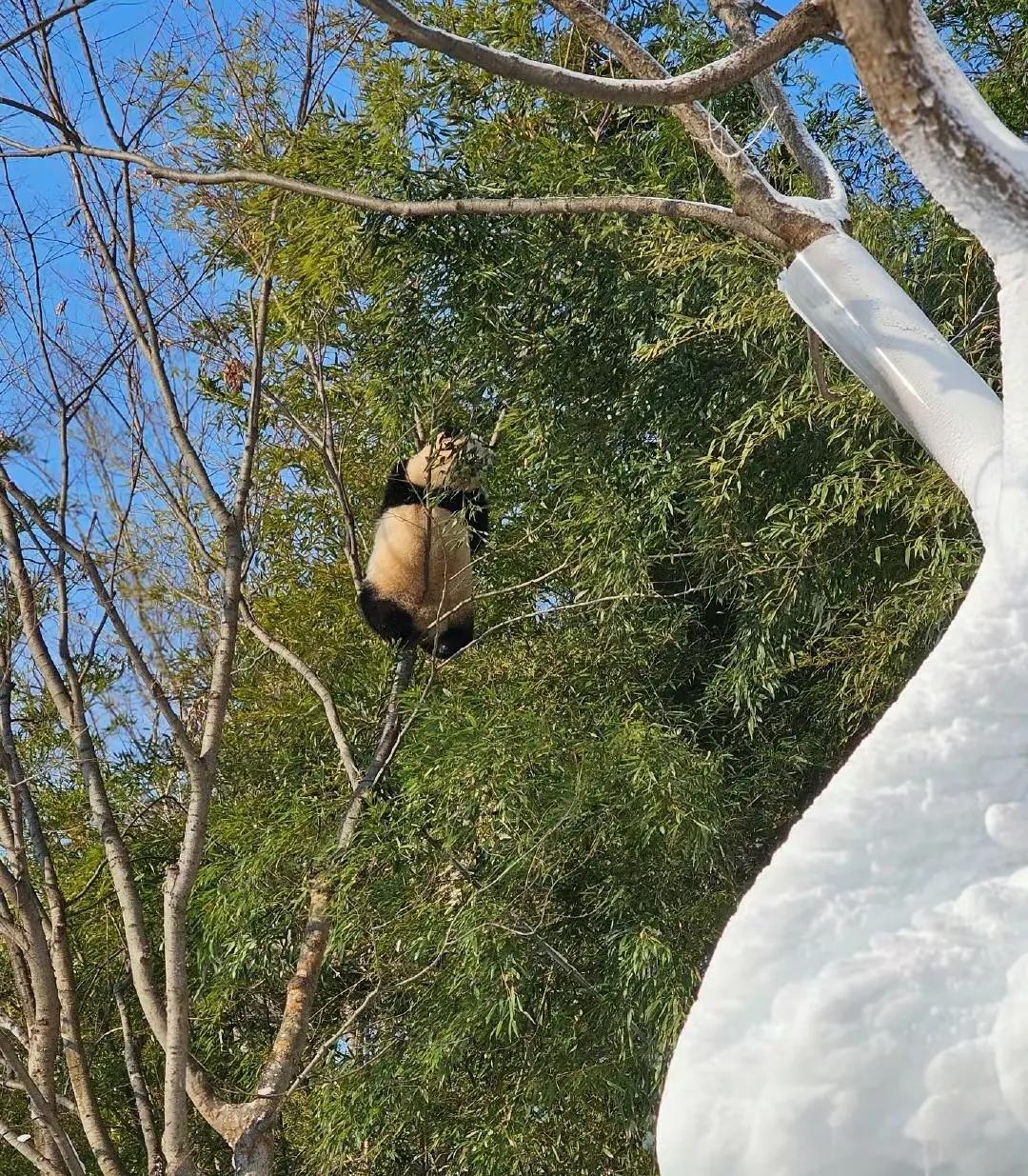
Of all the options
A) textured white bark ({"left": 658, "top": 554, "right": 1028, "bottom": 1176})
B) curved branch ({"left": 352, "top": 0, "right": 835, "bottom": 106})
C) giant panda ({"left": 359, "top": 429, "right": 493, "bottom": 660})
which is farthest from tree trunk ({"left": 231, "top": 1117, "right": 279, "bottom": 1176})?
curved branch ({"left": 352, "top": 0, "right": 835, "bottom": 106})

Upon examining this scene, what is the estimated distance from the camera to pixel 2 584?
14.5 ft

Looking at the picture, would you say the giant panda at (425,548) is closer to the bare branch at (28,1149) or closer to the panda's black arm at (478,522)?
the panda's black arm at (478,522)

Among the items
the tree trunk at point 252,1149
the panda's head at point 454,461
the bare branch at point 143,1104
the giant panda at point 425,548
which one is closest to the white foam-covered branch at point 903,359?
the panda's head at point 454,461

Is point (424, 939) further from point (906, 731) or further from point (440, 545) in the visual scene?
point (906, 731)

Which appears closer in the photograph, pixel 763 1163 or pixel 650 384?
pixel 763 1163

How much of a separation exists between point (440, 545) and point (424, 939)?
3.41 feet

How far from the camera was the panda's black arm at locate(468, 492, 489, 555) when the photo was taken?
365 cm

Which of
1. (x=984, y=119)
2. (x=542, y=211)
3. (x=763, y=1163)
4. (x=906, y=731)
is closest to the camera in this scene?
(x=763, y=1163)

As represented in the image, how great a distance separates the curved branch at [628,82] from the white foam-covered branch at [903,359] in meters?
0.23

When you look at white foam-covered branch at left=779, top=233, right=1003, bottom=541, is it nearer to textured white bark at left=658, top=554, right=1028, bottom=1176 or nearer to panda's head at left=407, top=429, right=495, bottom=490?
textured white bark at left=658, top=554, right=1028, bottom=1176

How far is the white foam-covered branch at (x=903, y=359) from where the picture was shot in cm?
154

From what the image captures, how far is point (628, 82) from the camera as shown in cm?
162

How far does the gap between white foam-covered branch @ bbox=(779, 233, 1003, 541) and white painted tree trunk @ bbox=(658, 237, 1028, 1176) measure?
23 cm

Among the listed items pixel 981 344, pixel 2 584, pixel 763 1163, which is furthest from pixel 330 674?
pixel 763 1163
